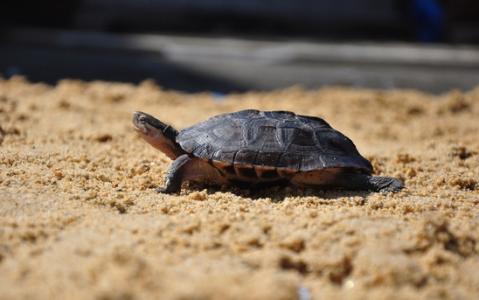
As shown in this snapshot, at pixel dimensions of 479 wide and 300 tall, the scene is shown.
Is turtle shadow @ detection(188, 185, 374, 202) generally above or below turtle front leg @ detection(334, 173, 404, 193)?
below

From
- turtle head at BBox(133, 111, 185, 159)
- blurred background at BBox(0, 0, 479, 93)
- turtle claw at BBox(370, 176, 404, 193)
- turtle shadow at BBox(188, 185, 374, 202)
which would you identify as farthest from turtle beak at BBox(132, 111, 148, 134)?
blurred background at BBox(0, 0, 479, 93)

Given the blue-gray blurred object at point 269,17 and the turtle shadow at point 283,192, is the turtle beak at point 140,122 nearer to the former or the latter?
the turtle shadow at point 283,192

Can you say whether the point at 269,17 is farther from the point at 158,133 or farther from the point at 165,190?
the point at 165,190

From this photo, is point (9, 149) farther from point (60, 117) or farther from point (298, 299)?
point (298, 299)

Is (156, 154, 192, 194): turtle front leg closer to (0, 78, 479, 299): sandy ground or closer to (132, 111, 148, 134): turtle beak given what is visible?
(0, 78, 479, 299): sandy ground

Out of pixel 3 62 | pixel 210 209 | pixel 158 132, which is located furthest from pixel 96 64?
pixel 210 209

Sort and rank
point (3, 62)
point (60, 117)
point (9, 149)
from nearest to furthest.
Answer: point (9, 149) < point (60, 117) < point (3, 62)

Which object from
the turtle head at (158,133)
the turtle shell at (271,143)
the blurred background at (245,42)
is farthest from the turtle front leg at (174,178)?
the blurred background at (245,42)
